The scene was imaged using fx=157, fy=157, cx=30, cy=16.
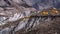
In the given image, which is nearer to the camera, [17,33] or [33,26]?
[17,33]

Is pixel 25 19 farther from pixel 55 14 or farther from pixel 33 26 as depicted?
pixel 55 14

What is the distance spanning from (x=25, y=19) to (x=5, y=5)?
3.37 feet

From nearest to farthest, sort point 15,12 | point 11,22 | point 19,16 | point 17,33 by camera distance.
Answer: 1. point 17,33
2. point 11,22
3. point 19,16
4. point 15,12

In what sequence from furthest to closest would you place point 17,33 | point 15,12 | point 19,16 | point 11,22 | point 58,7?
1. point 58,7
2. point 15,12
3. point 19,16
4. point 11,22
5. point 17,33

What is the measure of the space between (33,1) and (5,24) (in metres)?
1.29

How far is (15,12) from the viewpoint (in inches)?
129

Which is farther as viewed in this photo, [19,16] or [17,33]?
[19,16]

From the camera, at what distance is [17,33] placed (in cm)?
236

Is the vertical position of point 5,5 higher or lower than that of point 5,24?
higher

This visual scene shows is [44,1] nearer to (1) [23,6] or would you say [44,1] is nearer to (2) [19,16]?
A: (1) [23,6]

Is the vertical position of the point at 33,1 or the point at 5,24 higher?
the point at 33,1

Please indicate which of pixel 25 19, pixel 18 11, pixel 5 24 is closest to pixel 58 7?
pixel 18 11

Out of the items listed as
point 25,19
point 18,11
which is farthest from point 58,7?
point 25,19

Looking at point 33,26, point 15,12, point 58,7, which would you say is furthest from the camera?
point 58,7
